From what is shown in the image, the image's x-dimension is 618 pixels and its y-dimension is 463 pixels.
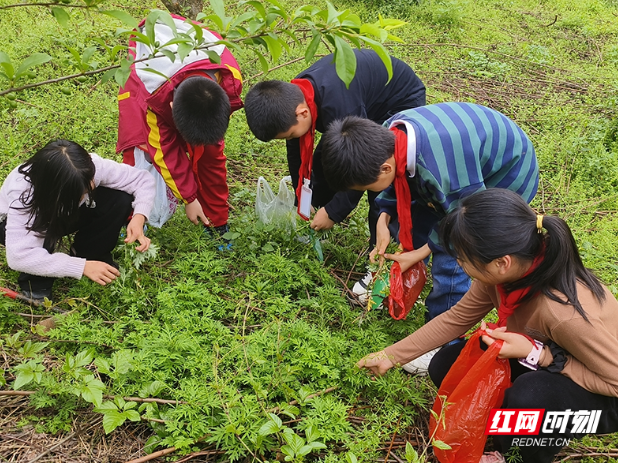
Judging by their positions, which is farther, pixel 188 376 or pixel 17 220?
pixel 17 220

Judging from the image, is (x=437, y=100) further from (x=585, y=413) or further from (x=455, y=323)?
(x=585, y=413)

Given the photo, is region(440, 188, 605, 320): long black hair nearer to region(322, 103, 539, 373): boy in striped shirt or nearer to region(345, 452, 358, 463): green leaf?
region(322, 103, 539, 373): boy in striped shirt

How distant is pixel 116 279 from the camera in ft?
9.20

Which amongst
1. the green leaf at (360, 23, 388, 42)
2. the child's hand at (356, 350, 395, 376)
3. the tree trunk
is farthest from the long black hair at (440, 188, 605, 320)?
the tree trunk

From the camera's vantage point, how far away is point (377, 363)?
2.36 m

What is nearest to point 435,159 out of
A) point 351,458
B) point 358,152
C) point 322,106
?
point 358,152

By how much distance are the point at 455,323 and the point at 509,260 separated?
0.56 metres

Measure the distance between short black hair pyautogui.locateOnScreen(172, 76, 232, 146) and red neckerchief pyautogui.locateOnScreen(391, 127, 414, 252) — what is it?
3.20 ft

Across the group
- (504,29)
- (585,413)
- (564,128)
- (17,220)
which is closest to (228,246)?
(17,220)

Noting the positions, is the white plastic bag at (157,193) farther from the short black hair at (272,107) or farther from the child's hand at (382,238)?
the child's hand at (382,238)

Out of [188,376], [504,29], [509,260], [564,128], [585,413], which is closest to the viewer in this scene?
[509,260]

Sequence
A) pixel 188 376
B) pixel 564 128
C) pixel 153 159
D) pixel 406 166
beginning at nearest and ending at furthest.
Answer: pixel 188 376, pixel 406 166, pixel 153 159, pixel 564 128

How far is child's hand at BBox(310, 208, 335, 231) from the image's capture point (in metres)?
3.17

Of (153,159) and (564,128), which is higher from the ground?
(153,159)
